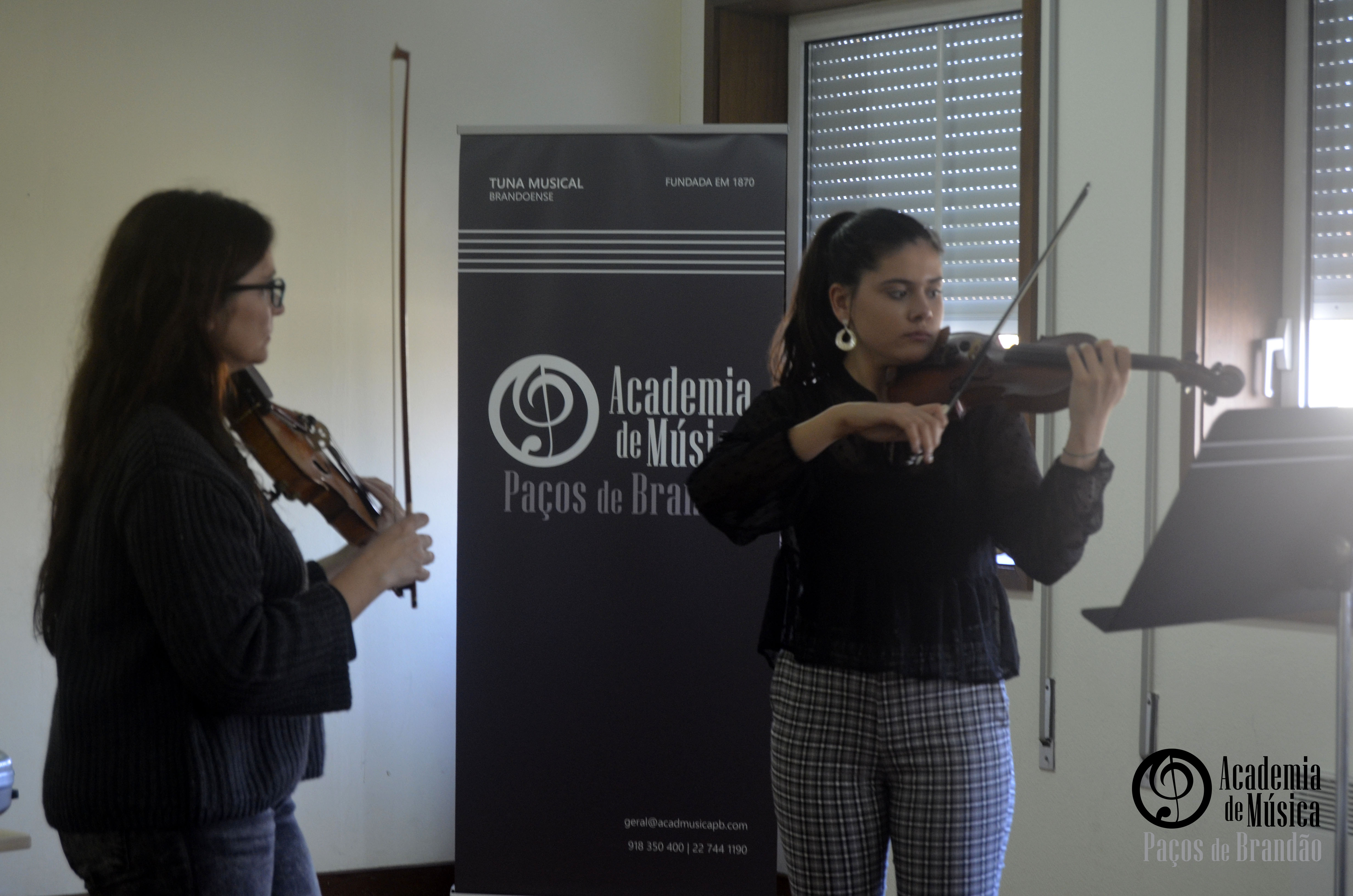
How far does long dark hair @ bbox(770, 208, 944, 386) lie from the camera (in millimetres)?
1496

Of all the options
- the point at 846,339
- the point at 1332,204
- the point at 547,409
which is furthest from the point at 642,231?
the point at 1332,204

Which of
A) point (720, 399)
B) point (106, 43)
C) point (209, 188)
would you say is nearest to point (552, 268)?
point (720, 399)

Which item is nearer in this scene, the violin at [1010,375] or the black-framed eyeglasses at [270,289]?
the black-framed eyeglasses at [270,289]

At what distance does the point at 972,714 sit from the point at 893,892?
165 centimetres

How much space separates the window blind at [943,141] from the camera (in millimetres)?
2992

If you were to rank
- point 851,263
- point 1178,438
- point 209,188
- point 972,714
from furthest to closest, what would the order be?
point 209,188, point 1178,438, point 851,263, point 972,714

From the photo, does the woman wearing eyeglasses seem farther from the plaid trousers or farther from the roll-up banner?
the roll-up banner

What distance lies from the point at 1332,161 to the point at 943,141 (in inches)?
36.9

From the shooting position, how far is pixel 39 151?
2682mm

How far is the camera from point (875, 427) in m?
1.37

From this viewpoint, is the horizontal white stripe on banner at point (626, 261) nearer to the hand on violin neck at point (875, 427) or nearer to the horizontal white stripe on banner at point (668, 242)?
the horizontal white stripe on banner at point (668, 242)

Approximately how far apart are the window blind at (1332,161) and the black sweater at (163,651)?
2357 mm

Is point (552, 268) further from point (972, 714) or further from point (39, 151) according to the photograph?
point (972, 714)

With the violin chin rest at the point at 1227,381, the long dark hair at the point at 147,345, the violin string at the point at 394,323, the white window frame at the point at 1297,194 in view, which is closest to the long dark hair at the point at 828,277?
the violin chin rest at the point at 1227,381
